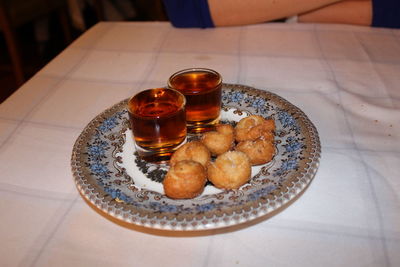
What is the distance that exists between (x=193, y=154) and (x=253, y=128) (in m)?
0.15

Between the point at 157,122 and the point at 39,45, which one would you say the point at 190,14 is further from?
the point at 39,45

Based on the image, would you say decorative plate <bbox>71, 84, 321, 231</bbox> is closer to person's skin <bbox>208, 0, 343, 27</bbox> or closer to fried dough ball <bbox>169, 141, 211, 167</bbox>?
fried dough ball <bbox>169, 141, 211, 167</bbox>

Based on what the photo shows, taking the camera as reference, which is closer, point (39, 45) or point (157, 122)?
point (157, 122)

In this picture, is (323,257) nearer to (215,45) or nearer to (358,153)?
(358,153)

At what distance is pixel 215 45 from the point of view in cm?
137

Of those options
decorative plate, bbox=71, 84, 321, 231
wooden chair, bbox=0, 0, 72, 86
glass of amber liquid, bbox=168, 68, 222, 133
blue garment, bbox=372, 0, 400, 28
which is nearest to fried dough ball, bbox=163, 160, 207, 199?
decorative plate, bbox=71, 84, 321, 231

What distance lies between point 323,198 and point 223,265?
0.80 ft

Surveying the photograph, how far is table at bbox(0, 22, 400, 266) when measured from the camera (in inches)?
24.3

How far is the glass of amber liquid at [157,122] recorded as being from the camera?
2.51 feet

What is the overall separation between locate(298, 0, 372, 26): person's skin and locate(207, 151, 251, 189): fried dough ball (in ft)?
3.37

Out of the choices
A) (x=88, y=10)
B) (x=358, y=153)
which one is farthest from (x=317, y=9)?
(x=88, y=10)

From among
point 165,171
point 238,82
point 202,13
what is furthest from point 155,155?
point 202,13

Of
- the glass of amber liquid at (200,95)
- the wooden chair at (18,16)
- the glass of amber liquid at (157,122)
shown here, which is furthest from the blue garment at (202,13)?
the wooden chair at (18,16)

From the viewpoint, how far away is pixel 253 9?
4.74ft
